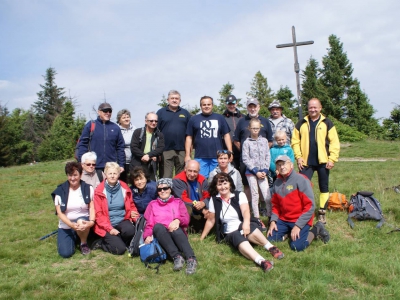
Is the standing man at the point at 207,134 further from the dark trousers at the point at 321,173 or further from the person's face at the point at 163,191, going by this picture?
the dark trousers at the point at 321,173

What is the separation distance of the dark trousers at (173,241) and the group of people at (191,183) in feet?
0.05

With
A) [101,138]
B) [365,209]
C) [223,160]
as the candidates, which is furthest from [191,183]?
[365,209]

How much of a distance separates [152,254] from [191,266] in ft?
2.06

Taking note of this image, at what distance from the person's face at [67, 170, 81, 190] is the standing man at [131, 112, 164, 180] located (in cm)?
128

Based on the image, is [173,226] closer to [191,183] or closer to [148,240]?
[148,240]

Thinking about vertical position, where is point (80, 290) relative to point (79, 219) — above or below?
below

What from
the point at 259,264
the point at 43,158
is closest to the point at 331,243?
the point at 259,264

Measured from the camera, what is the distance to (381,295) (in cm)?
368

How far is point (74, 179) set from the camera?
5367 mm

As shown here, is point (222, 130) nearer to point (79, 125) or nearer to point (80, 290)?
point (80, 290)

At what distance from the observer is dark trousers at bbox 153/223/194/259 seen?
469cm

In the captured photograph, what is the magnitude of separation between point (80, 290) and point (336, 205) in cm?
512

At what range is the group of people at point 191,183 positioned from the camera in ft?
17.0

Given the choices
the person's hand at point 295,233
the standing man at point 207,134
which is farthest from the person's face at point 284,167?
the standing man at point 207,134
